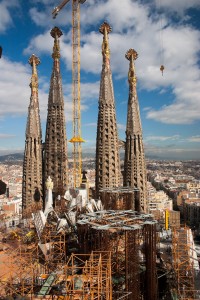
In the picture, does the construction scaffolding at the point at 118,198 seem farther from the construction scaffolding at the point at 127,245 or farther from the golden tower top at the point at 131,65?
the golden tower top at the point at 131,65

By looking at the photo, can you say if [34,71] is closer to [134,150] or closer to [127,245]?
[134,150]

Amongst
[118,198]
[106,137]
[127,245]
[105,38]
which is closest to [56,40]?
[105,38]

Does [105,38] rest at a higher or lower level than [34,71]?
higher

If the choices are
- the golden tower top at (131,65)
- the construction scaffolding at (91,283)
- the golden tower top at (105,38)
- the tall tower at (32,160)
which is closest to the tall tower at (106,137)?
the golden tower top at (105,38)

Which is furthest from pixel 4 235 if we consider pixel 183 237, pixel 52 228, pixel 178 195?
pixel 178 195

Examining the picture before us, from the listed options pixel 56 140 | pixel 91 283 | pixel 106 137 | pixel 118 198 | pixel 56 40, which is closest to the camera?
pixel 91 283

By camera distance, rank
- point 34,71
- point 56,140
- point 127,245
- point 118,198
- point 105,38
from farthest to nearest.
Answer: point 34,71 → point 56,140 → point 105,38 → point 118,198 → point 127,245
